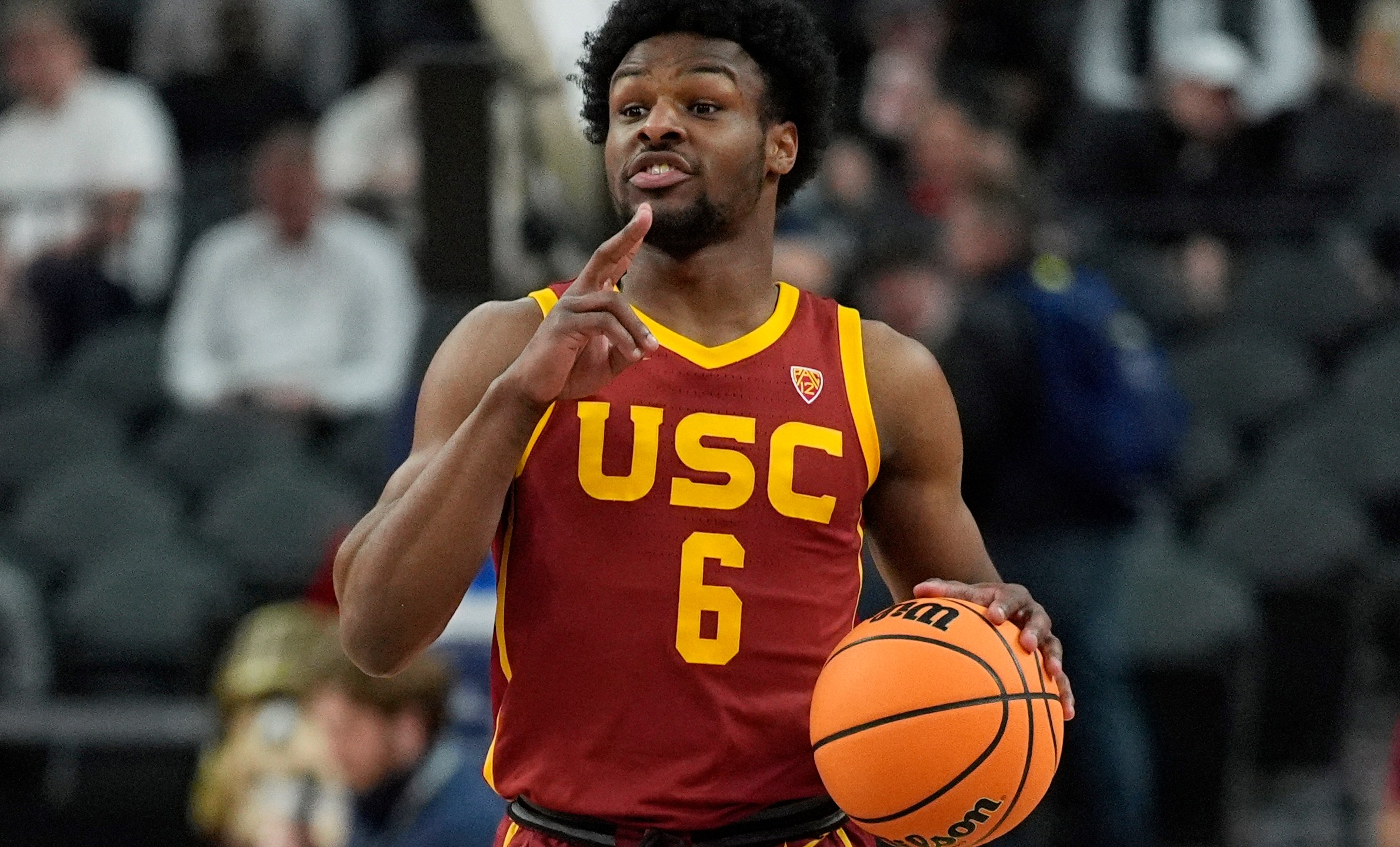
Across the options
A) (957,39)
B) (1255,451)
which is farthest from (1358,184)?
(957,39)

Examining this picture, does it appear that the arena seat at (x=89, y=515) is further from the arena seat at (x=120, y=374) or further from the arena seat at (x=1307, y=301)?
the arena seat at (x=1307, y=301)

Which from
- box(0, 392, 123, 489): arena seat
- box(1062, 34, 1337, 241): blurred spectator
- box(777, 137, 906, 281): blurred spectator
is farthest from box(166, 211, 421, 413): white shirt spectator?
box(1062, 34, 1337, 241): blurred spectator

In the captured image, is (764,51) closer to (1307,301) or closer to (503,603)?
(503,603)

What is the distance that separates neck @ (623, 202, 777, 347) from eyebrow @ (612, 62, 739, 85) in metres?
0.23

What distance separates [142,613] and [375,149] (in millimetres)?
3447

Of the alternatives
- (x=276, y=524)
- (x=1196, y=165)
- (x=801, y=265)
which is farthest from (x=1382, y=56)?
(x=276, y=524)

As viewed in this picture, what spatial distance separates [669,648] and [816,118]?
963 millimetres

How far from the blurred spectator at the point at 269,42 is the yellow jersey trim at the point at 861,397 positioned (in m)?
8.06

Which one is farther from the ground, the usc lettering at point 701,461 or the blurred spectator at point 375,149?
the usc lettering at point 701,461

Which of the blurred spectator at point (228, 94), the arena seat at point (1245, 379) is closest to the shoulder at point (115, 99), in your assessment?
the blurred spectator at point (228, 94)

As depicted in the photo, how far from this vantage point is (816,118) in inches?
140

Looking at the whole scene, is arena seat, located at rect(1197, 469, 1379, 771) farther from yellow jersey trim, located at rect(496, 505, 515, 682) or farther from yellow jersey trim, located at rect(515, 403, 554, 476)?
yellow jersey trim, located at rect(515, 403, 554, 476)

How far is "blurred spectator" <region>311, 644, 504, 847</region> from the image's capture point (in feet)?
16.9

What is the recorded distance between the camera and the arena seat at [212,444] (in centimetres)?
869
